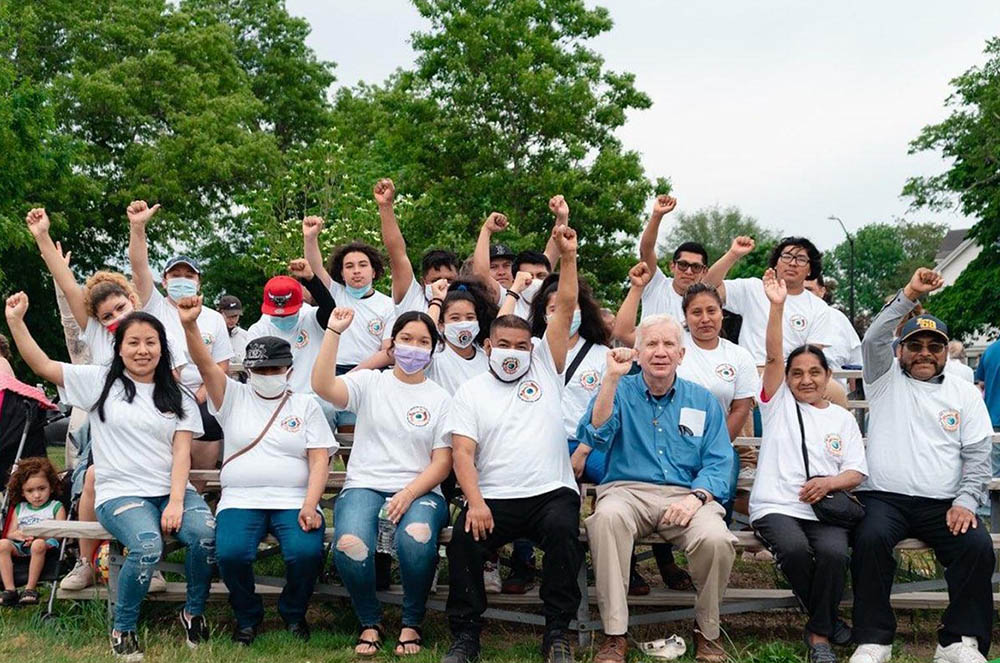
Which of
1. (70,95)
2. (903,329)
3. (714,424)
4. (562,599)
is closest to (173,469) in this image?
(562,599)

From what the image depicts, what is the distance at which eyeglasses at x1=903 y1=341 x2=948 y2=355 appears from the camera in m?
5.97

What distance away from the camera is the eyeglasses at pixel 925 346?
5.97 meters

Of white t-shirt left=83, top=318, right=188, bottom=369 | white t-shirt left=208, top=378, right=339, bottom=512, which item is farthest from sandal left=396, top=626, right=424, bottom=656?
white t-shirt left=83, top=318, right=188, bottom=369

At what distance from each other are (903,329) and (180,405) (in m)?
4.46

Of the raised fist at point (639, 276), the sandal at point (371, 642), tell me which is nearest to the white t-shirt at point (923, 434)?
the raised fist at point (639, 276)

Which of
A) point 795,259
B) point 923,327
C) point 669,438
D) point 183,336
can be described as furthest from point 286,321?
point 923,327

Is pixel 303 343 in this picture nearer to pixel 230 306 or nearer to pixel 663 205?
pixel 230 306

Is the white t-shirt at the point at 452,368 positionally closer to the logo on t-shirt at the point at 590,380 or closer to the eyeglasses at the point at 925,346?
the logo on t-shirt at the point at 590,380

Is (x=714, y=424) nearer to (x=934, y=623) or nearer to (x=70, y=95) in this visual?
(x=934, y=623)

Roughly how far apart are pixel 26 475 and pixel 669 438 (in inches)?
171

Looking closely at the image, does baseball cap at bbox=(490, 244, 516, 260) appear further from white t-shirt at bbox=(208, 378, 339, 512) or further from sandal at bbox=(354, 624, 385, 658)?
sandal at bbox=(354, 624, 385, 658)

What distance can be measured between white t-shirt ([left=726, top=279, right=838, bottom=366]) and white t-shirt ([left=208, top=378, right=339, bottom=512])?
3.41m

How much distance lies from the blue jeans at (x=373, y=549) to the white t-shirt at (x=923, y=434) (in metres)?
2.63

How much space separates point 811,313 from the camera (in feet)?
24.6
